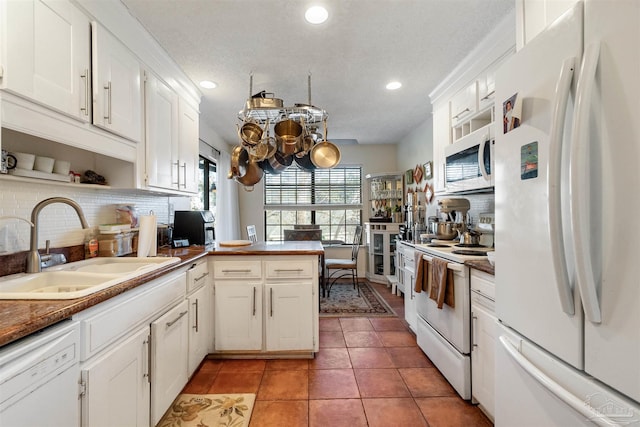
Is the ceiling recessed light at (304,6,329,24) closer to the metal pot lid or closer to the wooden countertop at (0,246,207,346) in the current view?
the metal pot lid

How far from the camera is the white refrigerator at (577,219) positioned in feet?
2.15

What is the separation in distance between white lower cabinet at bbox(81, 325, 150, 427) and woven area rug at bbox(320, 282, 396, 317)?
7.18ft

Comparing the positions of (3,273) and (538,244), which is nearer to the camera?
(538,244)

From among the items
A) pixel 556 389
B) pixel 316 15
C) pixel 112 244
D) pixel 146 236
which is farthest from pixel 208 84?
pixel 556 389

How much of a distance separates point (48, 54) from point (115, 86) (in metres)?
0.41

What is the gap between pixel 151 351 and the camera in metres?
1.46

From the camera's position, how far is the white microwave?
1918 millimetres

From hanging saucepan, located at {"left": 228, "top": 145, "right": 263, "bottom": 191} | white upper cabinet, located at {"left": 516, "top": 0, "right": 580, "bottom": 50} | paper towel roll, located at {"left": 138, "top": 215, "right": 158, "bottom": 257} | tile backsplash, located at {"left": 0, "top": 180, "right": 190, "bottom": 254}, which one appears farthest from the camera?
hanging saucepan, located at {"left": 228, "top": 145, "right": 263, "bottom": 191}

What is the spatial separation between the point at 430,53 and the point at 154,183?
231cm

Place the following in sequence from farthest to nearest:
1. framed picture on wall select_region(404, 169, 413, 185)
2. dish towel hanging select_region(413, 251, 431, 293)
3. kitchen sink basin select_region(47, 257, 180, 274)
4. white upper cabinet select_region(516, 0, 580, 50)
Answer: framed picture on wall select_region(404, 169, 413, 185)
dish towel hanging select_region(413, 251, 431, 293)
kitchen sink basin select_region(47, 257, 180, 274)
white upper cabinet select_region(516, 0, 580, 50)

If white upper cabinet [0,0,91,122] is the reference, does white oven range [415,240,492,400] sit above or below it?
below

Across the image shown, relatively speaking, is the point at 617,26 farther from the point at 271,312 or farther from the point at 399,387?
the point at 271,312

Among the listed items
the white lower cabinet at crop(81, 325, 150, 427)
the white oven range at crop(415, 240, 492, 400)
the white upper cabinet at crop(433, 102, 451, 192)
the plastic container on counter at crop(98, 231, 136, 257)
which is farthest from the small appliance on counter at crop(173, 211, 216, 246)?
the white upper cabinet at crop(433, 102, 451, 192)

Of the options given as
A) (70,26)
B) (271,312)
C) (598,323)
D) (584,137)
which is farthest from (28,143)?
(598,323)
